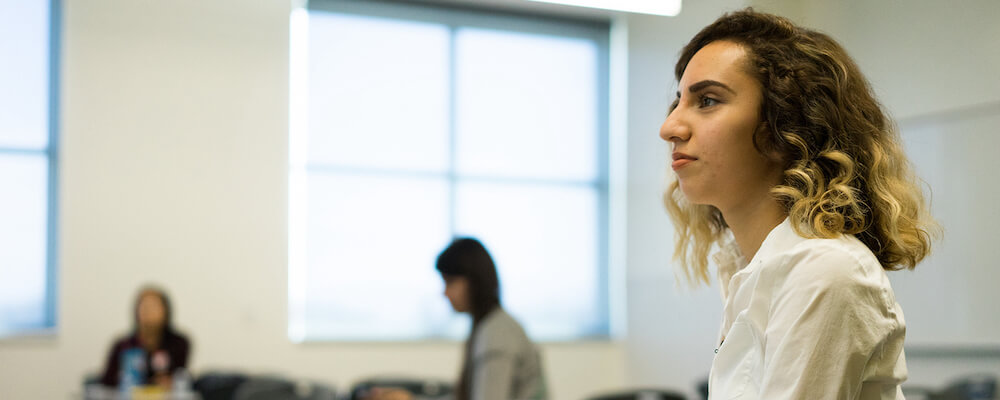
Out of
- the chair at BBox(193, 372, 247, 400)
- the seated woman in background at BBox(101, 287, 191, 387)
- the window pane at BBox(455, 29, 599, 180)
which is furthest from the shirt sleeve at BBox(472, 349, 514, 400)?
the window pane at BBox(455, 29, 599, 180)

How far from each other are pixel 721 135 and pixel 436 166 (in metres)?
6.28

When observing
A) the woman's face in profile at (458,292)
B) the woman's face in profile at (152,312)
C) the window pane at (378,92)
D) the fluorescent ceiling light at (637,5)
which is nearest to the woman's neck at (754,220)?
the woman's face in profile at (458,292)

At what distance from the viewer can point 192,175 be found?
260 inches

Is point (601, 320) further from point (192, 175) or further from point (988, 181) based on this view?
point (988, 181)

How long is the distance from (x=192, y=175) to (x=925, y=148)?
16.0 feet

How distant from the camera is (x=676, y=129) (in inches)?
43.2

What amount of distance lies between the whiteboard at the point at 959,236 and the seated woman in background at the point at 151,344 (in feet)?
13.5

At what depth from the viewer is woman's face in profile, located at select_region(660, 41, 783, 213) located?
42.1 inches

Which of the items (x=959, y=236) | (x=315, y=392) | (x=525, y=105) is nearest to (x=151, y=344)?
(x=315, y=392)

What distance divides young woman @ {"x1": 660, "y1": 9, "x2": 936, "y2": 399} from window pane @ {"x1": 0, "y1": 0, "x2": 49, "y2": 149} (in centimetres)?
624

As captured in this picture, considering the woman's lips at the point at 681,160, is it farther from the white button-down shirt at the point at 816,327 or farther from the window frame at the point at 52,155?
the window frame at the point at 52,155

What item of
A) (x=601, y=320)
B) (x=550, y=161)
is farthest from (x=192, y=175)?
(x=601, y=320)

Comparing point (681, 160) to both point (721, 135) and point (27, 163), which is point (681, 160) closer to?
point (721, 135)

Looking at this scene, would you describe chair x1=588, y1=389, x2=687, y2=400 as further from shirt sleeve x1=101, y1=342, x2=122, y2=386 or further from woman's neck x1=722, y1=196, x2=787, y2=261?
woman's neck x1=722, y1=196, x2=787, y2=261
